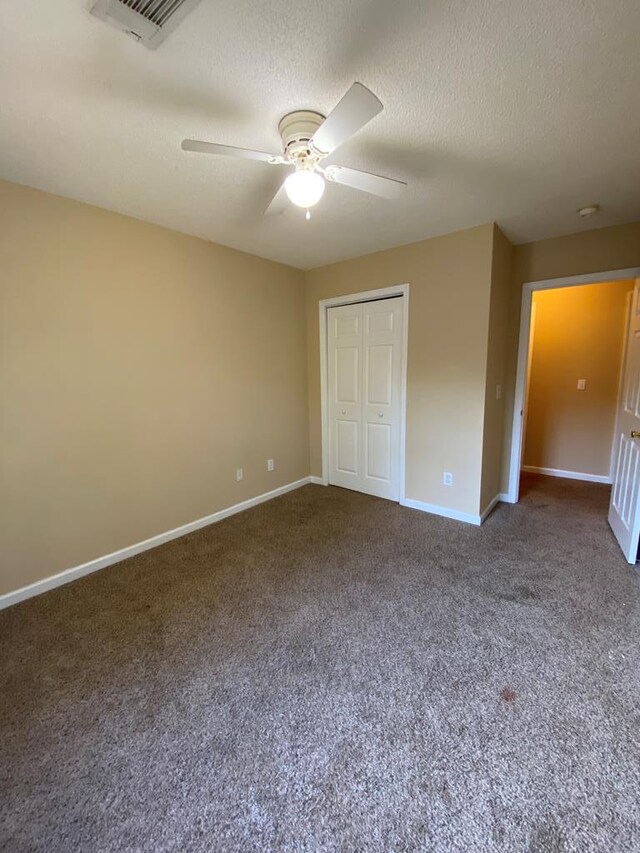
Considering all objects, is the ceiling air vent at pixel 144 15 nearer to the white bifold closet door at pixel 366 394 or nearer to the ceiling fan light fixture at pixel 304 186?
the ceiling fan light fixture at pixel 304 186

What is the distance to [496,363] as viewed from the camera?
3090 millimetres

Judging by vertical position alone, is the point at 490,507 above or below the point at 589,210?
below

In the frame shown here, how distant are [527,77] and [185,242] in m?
2.37

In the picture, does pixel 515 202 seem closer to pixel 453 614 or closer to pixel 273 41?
pixel 273 41

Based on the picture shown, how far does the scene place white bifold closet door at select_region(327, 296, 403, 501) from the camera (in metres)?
3.46

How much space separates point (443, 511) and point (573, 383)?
2394 millimetres

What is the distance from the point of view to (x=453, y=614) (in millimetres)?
2002

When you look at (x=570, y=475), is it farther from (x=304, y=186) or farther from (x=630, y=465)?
(x=304, y=186)

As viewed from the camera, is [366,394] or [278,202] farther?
[366,394]

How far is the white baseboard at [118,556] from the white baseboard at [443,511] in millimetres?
1430

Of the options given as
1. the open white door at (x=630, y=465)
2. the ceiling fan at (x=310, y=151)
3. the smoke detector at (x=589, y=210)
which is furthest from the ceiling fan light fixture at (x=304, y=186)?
the open white door at (x=630, y=465)

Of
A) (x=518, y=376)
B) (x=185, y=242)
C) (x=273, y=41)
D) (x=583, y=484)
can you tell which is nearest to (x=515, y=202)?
(x=518, y=376)

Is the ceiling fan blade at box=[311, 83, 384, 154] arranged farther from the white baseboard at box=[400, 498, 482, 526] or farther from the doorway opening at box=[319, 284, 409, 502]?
the white baseboard at box=[400, 498, 482, 526]

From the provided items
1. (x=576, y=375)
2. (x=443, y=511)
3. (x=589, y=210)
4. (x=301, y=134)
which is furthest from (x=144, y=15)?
(x=576, y=375)
